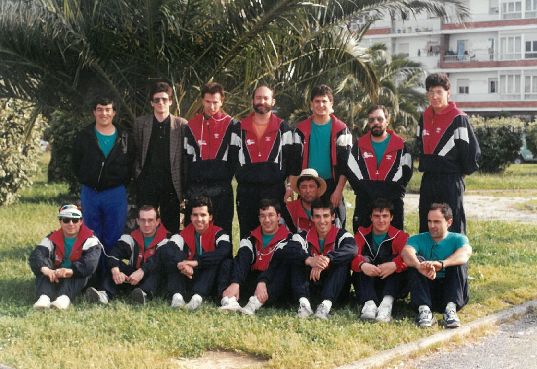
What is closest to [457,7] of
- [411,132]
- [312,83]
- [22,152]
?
[312,83]

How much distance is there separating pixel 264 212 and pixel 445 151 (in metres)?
1.86

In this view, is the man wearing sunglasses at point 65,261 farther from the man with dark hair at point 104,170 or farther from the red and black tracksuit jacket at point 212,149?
the red and black tracksuit jacket at point 212,149

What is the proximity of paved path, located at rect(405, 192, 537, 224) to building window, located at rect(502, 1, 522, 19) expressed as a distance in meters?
32.1

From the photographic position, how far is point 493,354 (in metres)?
6.25

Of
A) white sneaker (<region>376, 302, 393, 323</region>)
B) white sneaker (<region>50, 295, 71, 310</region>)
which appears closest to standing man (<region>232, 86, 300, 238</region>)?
white sneaker (<region>376, 302, 393, 323</region>)

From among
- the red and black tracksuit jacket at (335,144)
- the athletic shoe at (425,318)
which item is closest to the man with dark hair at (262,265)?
the red and black tracksuit jacket at (335,144)

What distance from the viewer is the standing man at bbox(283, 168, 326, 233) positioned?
7879 millimetres

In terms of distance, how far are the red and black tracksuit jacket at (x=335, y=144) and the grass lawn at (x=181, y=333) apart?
156cm

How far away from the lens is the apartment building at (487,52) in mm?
48562

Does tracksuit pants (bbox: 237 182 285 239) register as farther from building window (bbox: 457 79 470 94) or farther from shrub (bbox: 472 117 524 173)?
building window (bbox: 457 79 470 94)

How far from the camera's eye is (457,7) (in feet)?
33.4

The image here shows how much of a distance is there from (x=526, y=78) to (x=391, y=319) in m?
45.0

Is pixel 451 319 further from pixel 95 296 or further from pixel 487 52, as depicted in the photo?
pixel 487 52

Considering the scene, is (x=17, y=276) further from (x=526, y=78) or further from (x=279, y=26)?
(x=526, y=78)
